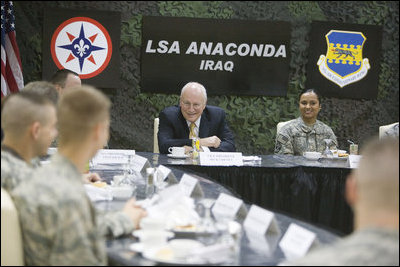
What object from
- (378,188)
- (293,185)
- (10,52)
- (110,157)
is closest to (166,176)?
(110,157)

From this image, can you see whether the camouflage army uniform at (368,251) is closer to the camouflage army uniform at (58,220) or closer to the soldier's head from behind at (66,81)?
the camouflage army uniform at (58,220)

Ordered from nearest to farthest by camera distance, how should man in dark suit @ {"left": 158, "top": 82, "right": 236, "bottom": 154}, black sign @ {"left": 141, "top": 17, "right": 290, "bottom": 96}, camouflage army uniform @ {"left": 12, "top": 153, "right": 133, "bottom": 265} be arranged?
camouflage army uniform @ {"left": 12, "top": 153, "right": 133, "bottom": 265} < man in dark suit @ {"left": 158, "top": 82, "right": 236, "bottom": 154} < black sign @ {"left": 141, "top": 17, "right": 290, "bottom": 96}

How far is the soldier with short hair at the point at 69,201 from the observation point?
154 centimetres

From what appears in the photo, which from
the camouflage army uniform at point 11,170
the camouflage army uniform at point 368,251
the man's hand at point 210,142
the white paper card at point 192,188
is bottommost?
the white paper card at point 192,188

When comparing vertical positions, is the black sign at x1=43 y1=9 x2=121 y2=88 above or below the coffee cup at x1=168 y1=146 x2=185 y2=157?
above

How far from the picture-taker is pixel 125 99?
6.21 metres

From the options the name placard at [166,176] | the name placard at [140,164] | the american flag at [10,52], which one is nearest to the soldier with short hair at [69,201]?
the name placard at [166,176]

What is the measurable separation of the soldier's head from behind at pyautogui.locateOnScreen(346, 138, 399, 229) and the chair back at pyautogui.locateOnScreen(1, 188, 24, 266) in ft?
3.23

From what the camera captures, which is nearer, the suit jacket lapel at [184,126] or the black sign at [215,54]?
the suit jacket lapel at [184,126]

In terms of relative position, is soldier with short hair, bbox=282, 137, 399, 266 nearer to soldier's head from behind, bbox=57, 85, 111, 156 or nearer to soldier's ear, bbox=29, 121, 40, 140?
soldier's head from behind, bbox=57, 85, 111, 156

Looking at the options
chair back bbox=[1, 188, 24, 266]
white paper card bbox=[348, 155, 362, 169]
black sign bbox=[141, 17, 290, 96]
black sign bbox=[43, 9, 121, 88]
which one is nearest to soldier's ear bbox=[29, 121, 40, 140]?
chair back bbox=[1, 188, 24, 266]

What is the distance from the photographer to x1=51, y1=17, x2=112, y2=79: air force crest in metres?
5.93

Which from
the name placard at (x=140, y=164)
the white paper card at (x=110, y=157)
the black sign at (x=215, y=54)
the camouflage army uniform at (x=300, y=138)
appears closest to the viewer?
the name placard at (x=140, y=164)

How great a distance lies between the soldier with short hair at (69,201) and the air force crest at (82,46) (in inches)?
172
